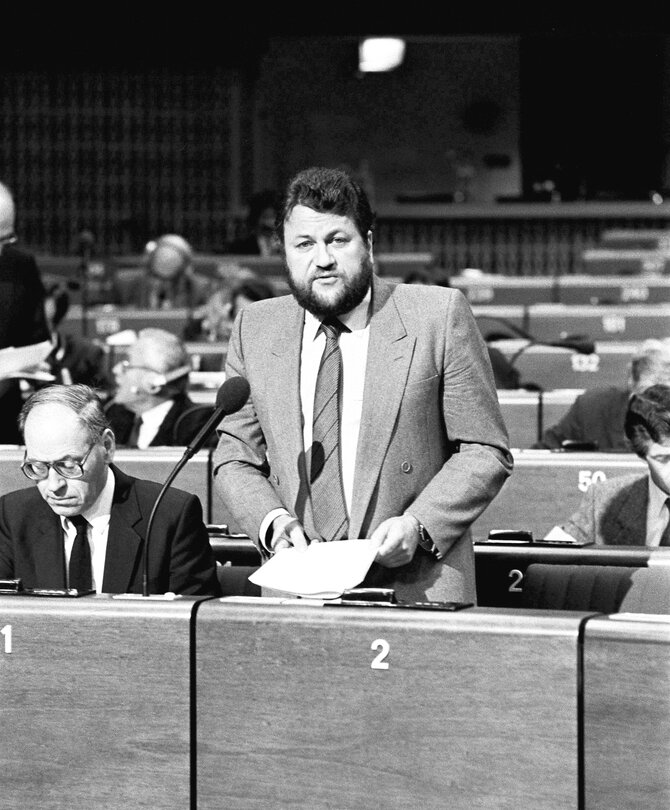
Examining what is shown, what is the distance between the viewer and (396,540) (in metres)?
2.31

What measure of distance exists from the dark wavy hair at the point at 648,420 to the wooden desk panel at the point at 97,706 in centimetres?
167

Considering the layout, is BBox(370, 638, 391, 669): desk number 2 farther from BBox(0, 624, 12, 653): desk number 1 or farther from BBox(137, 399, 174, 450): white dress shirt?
BBox(137, 399, 174, 450): white dress shirt

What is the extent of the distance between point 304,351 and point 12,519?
29.3 inches

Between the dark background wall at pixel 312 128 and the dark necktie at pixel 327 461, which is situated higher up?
the dark background wall at pixel 312 128

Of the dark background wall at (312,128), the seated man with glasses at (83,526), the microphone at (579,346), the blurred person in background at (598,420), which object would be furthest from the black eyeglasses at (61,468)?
the dark background wall at (312,128)

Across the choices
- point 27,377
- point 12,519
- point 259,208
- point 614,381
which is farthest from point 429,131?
point 12,519

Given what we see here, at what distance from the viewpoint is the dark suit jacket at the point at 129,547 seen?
2.83m

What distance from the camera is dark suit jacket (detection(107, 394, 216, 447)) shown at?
5.35 m

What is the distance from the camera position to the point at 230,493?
8.43ft

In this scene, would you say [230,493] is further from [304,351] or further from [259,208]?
[259,208]

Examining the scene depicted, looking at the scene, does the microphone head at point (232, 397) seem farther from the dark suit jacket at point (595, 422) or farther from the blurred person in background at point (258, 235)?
the blurred person in background at point (258, 235)

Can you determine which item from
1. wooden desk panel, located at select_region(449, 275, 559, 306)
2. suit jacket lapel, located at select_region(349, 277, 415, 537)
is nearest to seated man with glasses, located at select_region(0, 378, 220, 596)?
suit jacket lapel, located at select_region(349, 277, 415, 537)

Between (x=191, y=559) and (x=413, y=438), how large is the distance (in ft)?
1.96

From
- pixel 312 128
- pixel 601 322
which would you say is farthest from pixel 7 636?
pixel 312 128
